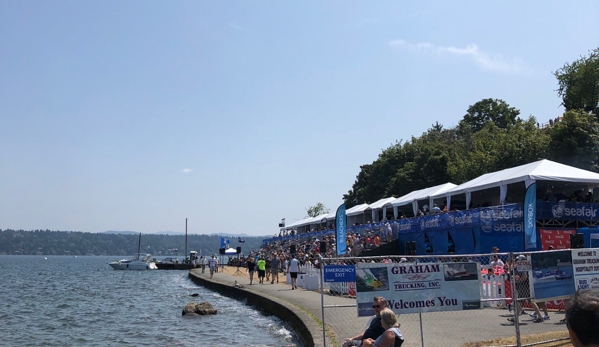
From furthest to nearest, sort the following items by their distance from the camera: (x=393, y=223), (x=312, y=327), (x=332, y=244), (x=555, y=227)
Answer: (x=332, y=244) → (x=393, y=223) → (x=555, y=227) → (x=312, y=327)

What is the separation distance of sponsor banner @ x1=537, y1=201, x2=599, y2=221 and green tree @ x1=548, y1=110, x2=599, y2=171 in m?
14.7

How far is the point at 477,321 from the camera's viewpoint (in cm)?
1284

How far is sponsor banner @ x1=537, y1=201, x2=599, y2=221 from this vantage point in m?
22.3

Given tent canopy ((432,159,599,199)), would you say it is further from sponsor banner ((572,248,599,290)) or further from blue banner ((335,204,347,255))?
sponsor banner ((572,248,599,290))

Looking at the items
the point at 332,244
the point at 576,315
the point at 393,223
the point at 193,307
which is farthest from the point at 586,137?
the point at 576,315

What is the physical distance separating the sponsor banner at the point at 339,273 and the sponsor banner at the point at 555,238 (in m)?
14.5

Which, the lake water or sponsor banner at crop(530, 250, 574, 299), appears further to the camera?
the lake water

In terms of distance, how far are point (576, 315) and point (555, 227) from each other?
865 inches

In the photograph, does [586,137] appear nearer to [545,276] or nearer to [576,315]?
[545,276]

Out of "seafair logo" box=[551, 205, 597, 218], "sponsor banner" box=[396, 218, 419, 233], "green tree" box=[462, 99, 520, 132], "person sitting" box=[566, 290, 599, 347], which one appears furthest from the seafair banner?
"green tree" box=[462, 99, 520, 132]

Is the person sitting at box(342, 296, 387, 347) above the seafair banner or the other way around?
the other way around

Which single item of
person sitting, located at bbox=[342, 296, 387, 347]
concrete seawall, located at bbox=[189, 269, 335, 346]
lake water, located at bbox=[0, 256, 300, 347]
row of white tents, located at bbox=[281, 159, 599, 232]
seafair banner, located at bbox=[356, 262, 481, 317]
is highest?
row of white tents, located at bbox=[281, 159, 599, 232]

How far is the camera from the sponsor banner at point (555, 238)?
71.7 feet

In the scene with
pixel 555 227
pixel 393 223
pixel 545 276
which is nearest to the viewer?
pixel 545 276
